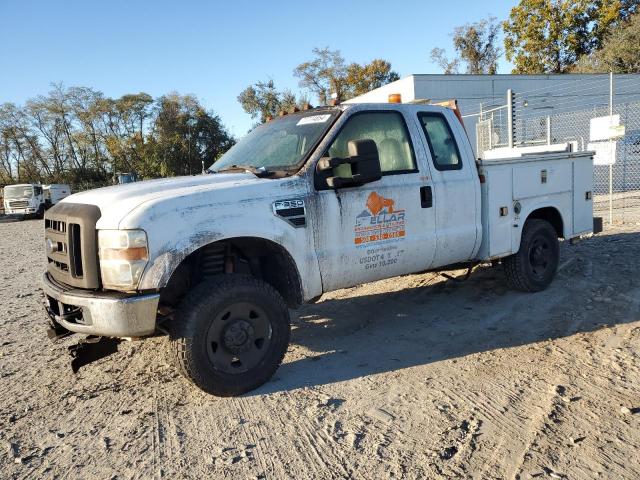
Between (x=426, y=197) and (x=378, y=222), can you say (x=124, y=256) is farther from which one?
(x=426, y=197)

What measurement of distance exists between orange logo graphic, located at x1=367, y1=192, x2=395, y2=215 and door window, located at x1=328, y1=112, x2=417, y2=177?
0.25 metres

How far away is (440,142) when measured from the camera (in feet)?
16.1

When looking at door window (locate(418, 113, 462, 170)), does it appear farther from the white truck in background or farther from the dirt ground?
the white truck in background

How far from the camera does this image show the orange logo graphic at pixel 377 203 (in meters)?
4.21

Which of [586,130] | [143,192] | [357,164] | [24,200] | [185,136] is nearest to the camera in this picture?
[143,192]

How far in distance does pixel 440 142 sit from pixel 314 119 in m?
1.28

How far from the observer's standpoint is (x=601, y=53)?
114ft

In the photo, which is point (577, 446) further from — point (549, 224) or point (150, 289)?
point (549, 224)

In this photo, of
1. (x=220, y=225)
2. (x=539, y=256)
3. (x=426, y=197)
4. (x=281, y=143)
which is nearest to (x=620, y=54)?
(x=539, y=256)

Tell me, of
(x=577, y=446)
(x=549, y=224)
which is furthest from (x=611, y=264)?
(x=577, y=446)

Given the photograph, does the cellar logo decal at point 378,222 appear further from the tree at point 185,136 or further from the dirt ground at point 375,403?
the tree at point 185,136

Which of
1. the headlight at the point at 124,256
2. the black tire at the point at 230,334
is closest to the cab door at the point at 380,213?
the black tire at the point at 230,334

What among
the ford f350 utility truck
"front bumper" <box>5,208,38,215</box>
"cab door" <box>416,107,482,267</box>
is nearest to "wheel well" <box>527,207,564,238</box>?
the ford f350 utility truck

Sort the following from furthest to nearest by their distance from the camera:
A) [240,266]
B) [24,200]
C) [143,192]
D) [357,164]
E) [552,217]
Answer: [24,200] → [552,217] → [240,266] → [357,164] → [143,192]
